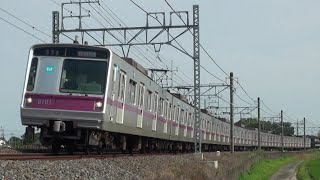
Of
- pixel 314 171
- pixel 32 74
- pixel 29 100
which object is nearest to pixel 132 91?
pixel 32 74

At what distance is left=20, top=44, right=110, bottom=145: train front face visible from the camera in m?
14.4

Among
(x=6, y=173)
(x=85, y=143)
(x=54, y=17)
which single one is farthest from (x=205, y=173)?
(x=54, y=17)

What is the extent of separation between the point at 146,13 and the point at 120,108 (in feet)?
26.7

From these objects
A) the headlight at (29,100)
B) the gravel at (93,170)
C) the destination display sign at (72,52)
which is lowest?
the gravel at (93,170)

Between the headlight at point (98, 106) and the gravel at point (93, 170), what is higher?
the headlight at point (98, 106)

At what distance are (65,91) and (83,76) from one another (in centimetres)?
67

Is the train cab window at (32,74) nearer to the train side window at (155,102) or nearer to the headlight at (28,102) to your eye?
the headlight at (28,102)

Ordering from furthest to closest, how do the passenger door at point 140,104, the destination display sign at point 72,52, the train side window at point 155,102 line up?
the train side window at point 155,102
the passenger door at point 140,104
the destination display sign at point 72,52

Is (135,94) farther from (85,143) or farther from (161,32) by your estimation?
(161,32)

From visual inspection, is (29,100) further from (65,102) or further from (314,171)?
(314,171)

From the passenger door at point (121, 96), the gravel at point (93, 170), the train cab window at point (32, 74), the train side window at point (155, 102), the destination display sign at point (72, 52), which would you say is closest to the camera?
the gravel at point (93, 170)

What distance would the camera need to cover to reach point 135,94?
18375 millimetres

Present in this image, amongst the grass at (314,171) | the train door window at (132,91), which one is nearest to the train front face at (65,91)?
the train door window at (132,91)

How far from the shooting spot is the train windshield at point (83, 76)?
1459cm
